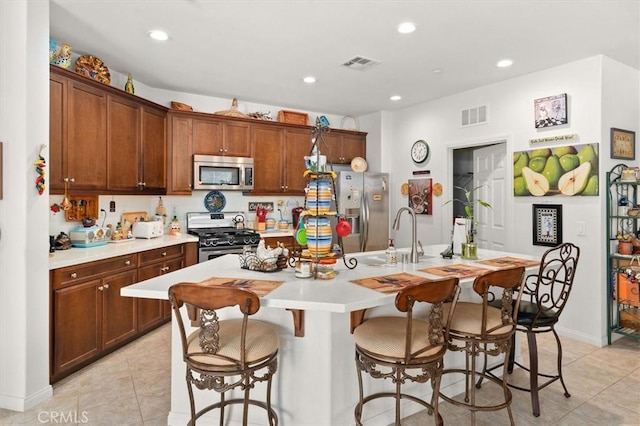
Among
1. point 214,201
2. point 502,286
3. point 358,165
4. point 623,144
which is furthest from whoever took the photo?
point 358,165

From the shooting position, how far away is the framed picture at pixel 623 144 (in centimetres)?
358

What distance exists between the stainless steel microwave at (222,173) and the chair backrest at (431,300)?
3.51 m

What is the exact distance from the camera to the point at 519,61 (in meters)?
3.64

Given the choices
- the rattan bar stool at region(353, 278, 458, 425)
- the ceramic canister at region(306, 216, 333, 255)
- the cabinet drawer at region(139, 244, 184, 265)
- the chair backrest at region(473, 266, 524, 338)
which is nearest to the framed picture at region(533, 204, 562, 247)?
the chair backrest at region(473, 266, 524, 338)

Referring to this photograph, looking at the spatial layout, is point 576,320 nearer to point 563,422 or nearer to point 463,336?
point 563,422

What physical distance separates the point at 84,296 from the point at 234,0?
8.11 feet

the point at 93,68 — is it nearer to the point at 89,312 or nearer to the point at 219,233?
the point at 219,233

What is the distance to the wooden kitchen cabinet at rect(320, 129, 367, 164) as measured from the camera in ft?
18.5

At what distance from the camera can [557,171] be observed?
3768mm

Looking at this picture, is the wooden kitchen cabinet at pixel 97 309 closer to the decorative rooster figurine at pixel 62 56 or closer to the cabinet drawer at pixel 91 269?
the cabinet drawer at pixel 91 269

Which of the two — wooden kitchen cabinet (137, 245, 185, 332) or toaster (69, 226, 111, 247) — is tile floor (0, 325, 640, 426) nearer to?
wooden kitchen cabinet (137, 245, 185, 332)

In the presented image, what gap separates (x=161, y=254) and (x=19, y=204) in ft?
5.02

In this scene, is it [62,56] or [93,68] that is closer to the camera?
[62,56]

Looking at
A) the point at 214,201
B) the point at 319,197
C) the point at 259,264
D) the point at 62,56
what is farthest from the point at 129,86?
the point at 319,197
